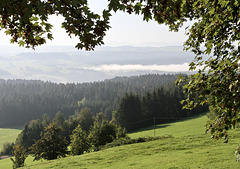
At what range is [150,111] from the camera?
9862 centimetres

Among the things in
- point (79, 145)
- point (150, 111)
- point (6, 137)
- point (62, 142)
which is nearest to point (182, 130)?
point (79, 145)

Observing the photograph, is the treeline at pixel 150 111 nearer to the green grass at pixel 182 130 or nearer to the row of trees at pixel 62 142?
the green grass at pixel 182 130

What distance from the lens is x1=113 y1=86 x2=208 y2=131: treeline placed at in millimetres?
94606

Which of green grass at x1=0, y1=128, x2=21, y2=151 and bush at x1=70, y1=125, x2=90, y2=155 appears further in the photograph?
green grass at x1=0, y1=128, x2=21, y2=151

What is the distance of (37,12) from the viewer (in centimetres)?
450

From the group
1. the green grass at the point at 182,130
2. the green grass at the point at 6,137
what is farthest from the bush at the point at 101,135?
the green grass at the point at 6,137

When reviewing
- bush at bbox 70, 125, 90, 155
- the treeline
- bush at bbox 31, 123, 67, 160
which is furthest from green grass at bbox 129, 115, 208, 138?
bush at bbox 31, 123, 67, 160

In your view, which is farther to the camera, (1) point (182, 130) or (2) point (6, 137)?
(2) point (6, 137)

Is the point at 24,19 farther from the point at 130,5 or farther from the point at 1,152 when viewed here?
the point at 1,152

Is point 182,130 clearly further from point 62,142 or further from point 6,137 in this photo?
point 6,137

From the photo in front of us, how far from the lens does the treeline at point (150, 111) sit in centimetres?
9461

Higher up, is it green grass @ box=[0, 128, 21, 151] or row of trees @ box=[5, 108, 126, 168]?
row of trees @ box=[5, 108, 126, 168]

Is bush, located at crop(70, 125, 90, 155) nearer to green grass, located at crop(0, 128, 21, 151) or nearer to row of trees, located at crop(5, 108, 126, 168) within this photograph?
row of trees, located at crop(5, 108, 126, 168)

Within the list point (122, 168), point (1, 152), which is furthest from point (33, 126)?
point (122, 168)
